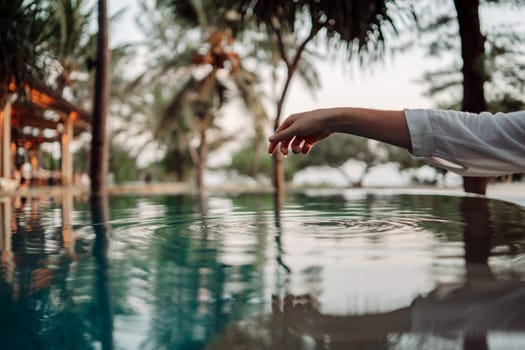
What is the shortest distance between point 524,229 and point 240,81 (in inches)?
730

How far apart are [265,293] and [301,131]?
A: 0.52 meters

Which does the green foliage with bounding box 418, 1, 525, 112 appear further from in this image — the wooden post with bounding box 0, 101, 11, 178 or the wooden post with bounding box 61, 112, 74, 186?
the wooden post with bounding box 61, 112, 74, 186

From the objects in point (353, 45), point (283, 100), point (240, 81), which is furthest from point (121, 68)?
point (353, 45)

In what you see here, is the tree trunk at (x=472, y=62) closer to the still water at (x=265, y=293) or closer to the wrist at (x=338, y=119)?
the still water at (x=265, y=293)

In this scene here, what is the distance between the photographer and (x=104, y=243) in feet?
5.88

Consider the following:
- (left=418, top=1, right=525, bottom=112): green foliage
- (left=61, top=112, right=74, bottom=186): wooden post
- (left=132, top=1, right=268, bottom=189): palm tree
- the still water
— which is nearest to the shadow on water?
the still water

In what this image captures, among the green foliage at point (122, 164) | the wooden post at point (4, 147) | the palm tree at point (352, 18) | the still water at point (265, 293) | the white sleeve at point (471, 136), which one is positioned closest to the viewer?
the still water at point (265, 293)

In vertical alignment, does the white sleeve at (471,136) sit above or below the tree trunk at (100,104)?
below

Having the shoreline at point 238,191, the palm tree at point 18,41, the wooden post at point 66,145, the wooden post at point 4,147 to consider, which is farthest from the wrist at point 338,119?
the wooden post at point 66,145

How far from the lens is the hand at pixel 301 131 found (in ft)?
4.43

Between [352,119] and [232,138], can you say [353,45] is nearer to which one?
[352,119]

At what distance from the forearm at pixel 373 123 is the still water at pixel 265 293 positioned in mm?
271

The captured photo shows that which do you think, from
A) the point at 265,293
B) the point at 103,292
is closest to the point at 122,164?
the point at 103,292

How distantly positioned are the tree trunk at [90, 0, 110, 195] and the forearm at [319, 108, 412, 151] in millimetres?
8193
